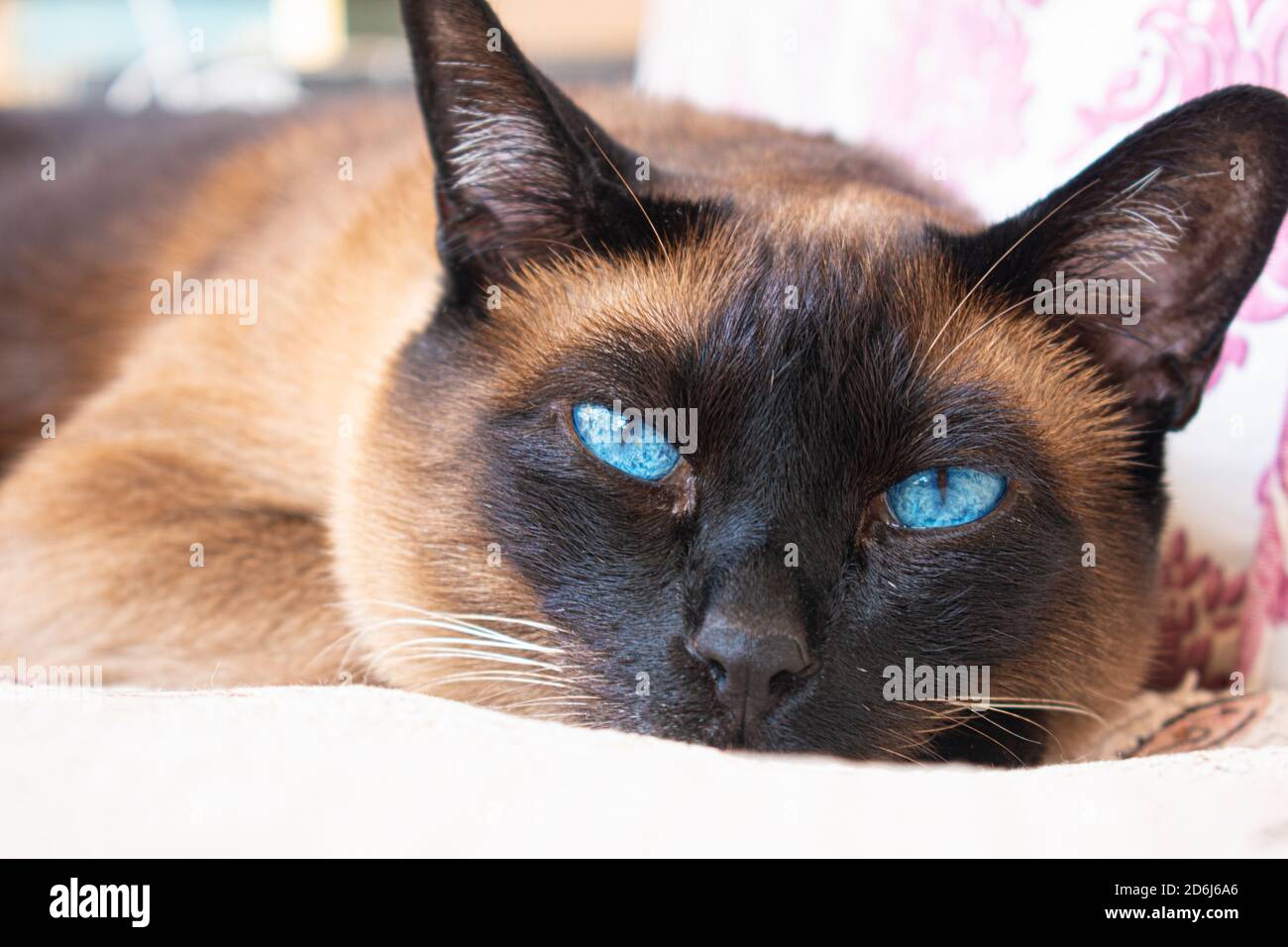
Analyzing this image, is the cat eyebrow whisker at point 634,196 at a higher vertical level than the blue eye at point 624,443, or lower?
higher

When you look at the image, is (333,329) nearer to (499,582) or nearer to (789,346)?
(499,582)

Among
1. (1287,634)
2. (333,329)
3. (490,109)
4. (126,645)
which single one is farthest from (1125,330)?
(126,645)

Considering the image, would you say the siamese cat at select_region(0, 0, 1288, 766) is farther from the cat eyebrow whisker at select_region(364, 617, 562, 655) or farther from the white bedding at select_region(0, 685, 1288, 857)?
the white bedding at select_region(0, 685, 1288, 857)

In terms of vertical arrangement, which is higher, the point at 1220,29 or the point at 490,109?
the point at 1220,29

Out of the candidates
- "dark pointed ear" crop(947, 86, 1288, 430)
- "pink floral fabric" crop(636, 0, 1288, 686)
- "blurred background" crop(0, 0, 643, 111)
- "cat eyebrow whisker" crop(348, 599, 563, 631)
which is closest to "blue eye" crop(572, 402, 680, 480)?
"cat eyebrow whisker" crop(348, 599, 563, 631)

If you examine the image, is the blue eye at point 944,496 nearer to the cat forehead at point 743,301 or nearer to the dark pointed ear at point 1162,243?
the cat forehead at point 743,301

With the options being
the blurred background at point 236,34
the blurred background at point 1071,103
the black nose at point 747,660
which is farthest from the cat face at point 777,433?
the blurred background at point 236,34

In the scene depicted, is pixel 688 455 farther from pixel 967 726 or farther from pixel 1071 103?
pixel 1071 103
